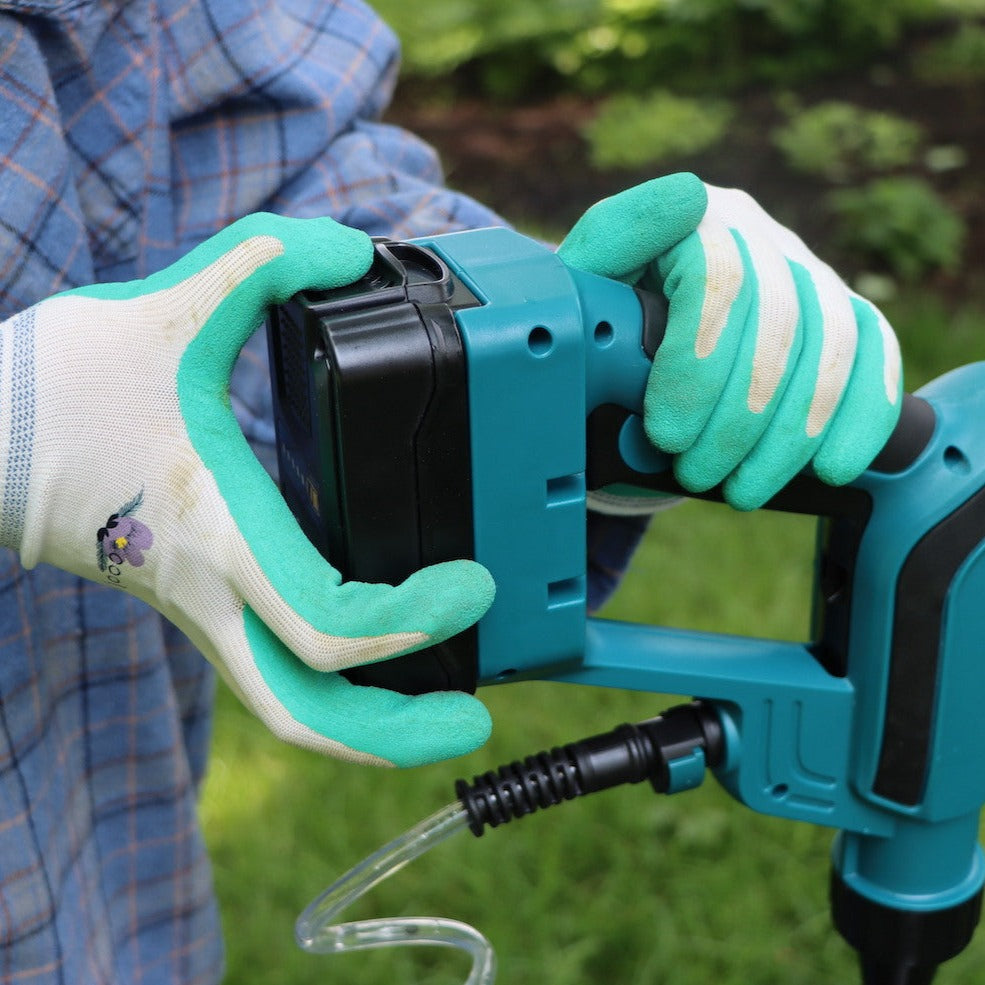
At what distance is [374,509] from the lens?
88 centimetres

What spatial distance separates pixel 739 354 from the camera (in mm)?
938

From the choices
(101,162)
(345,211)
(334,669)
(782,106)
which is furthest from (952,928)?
(782,106)

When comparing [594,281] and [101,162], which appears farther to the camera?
[101,162]

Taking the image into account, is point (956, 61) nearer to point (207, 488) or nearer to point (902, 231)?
point (902, 231)

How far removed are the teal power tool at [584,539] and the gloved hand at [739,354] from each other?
1.2 inches

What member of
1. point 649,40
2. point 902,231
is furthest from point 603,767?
point 649,40

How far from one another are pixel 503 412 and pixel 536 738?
1484 mm

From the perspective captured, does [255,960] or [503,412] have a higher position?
[503,412]

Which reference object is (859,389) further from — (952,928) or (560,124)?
(560,124)

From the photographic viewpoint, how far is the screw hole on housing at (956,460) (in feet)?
3.41

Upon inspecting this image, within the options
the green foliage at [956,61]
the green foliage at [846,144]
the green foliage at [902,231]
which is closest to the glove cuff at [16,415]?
the green foliage at [902,231]

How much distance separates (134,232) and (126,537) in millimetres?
354

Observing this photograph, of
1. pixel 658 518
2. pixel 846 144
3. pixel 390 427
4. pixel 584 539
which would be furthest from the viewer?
pixel 846 144

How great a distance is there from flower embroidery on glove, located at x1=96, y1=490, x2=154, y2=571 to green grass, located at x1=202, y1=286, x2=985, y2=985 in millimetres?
1205
